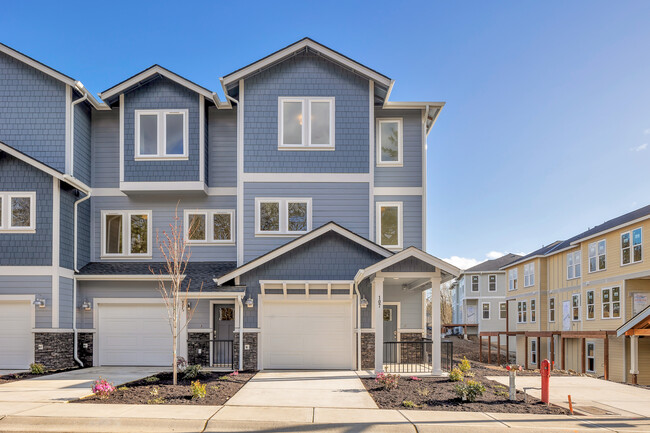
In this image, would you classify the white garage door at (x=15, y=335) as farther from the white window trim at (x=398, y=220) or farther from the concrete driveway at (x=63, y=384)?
the white window trim at (x=398, y=220)

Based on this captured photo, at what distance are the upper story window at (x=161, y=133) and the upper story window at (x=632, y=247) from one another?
17.8 meters

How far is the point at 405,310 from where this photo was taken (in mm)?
18438

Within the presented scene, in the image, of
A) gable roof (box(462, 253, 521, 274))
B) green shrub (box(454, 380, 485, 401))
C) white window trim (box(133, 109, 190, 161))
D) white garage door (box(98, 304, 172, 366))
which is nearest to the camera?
green shrub (box(454, 380, 485, 401))

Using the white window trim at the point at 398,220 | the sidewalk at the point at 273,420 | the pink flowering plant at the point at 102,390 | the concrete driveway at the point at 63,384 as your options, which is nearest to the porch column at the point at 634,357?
the white window trim at the point at 398,220

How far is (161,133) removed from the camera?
18.1m

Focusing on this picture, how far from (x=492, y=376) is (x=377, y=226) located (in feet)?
20.1

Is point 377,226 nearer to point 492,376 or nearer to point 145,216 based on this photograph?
point 492,376

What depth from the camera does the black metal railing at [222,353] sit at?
17.4 m

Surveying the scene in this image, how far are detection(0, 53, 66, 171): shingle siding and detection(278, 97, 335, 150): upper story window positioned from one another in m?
7.01

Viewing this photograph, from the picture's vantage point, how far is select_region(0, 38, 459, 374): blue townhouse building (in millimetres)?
16406

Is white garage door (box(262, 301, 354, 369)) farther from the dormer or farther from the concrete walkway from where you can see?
the dormer

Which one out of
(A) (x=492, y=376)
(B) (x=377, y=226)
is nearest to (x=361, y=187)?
(B) (x=377, y=226)

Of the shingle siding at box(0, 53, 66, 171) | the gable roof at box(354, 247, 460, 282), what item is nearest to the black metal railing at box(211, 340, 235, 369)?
the gable roof at box(354, 247, 460, 282)

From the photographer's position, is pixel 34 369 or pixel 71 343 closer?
pixel 34 369
